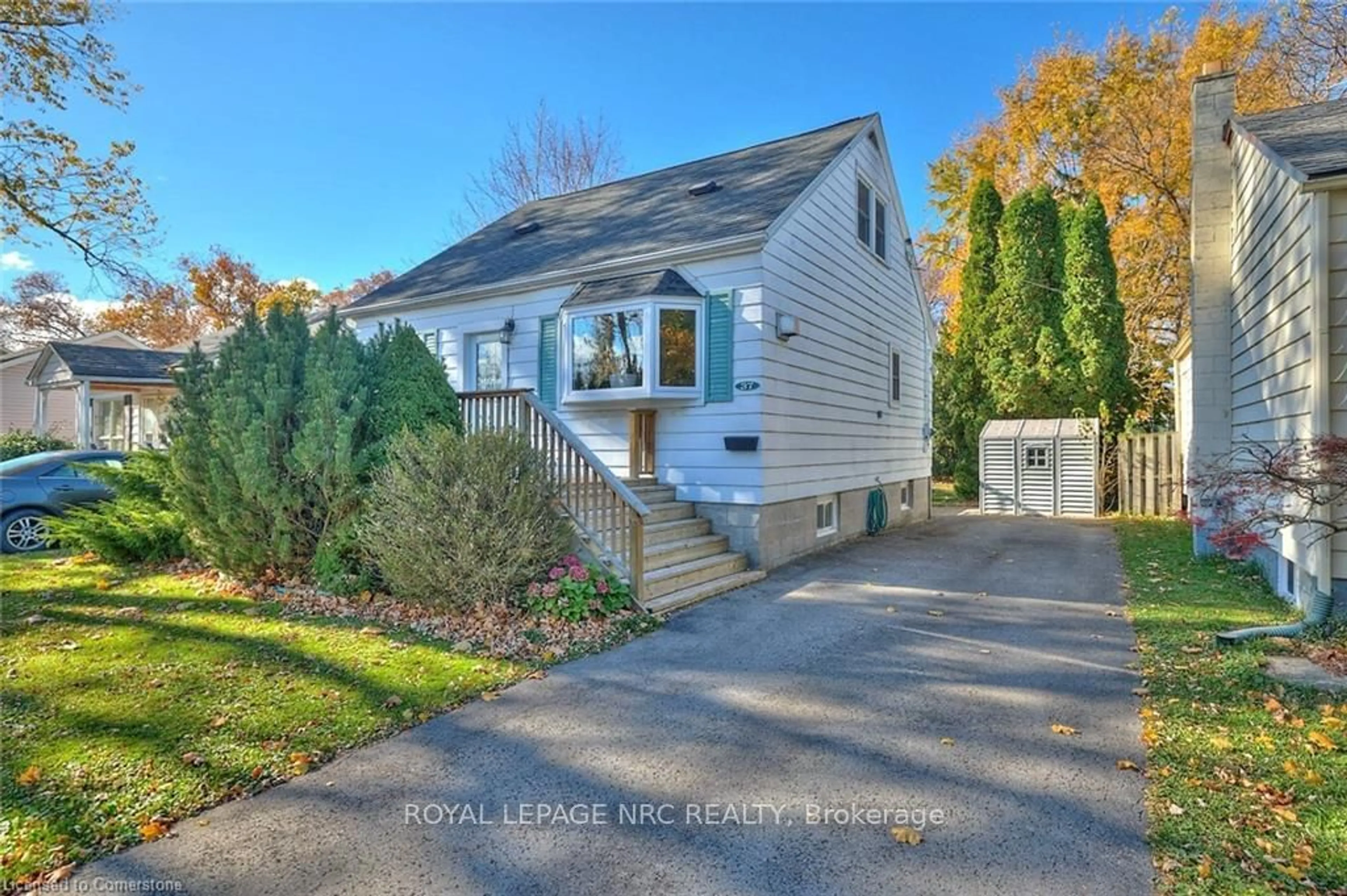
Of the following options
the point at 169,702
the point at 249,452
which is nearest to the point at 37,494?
the point at 249,452

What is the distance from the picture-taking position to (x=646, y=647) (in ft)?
16.8

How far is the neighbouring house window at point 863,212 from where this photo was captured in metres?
10.7

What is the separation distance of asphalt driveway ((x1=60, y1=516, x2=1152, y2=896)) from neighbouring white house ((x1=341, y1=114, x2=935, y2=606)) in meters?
2.12

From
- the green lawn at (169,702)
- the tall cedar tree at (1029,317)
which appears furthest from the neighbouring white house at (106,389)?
the tall cedar tree at (1029,317)

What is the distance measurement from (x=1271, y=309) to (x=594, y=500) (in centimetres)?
635

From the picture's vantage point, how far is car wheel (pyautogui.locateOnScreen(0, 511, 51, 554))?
28.9 ft

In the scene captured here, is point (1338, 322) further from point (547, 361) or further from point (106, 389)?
point (106, 389)

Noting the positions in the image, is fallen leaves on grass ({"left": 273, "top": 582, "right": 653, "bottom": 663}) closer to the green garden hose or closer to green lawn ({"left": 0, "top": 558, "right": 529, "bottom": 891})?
green lawn ({"left": 0, "top": 558, "right": 529, "bottom": 891})

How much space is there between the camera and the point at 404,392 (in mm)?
6488

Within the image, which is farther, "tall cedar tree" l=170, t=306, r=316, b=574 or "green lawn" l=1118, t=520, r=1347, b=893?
"tall cedar tree" l=170, t=306, r=316, b=574

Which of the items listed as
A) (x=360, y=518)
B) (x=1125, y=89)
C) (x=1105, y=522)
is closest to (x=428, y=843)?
(x=360, y=518)

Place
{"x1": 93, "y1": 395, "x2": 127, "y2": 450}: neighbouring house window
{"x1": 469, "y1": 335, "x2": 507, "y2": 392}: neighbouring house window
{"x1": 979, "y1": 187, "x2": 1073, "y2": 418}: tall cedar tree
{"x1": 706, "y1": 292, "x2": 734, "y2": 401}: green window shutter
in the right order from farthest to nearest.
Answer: {"x1": 93, "y1": 395, "x2": 127, "y2": 450}: neighbouring house window, {"x1": 979, "y1": 187, "x2": 1073, "y2": 418}: tall cedar tree, {"x1": 469, "y1": 335, "x2": 507, "y2": 392}: neighbouring house window, {"x1": 706, "y1": 292, "x2": 734, "y2": 401}: green window shutter

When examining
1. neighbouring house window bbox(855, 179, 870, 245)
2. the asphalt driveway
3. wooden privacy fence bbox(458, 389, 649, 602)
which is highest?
neighbouring house window bbox(855, 179, 870, 245)

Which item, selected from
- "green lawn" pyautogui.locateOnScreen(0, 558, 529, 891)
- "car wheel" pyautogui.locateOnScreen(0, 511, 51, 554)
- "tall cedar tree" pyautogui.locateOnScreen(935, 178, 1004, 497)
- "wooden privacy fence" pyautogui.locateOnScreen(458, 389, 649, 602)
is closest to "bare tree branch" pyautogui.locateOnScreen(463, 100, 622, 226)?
"tall cedar tree" pyautogui.locateOnScreen(935, 178, 1004, 497)
